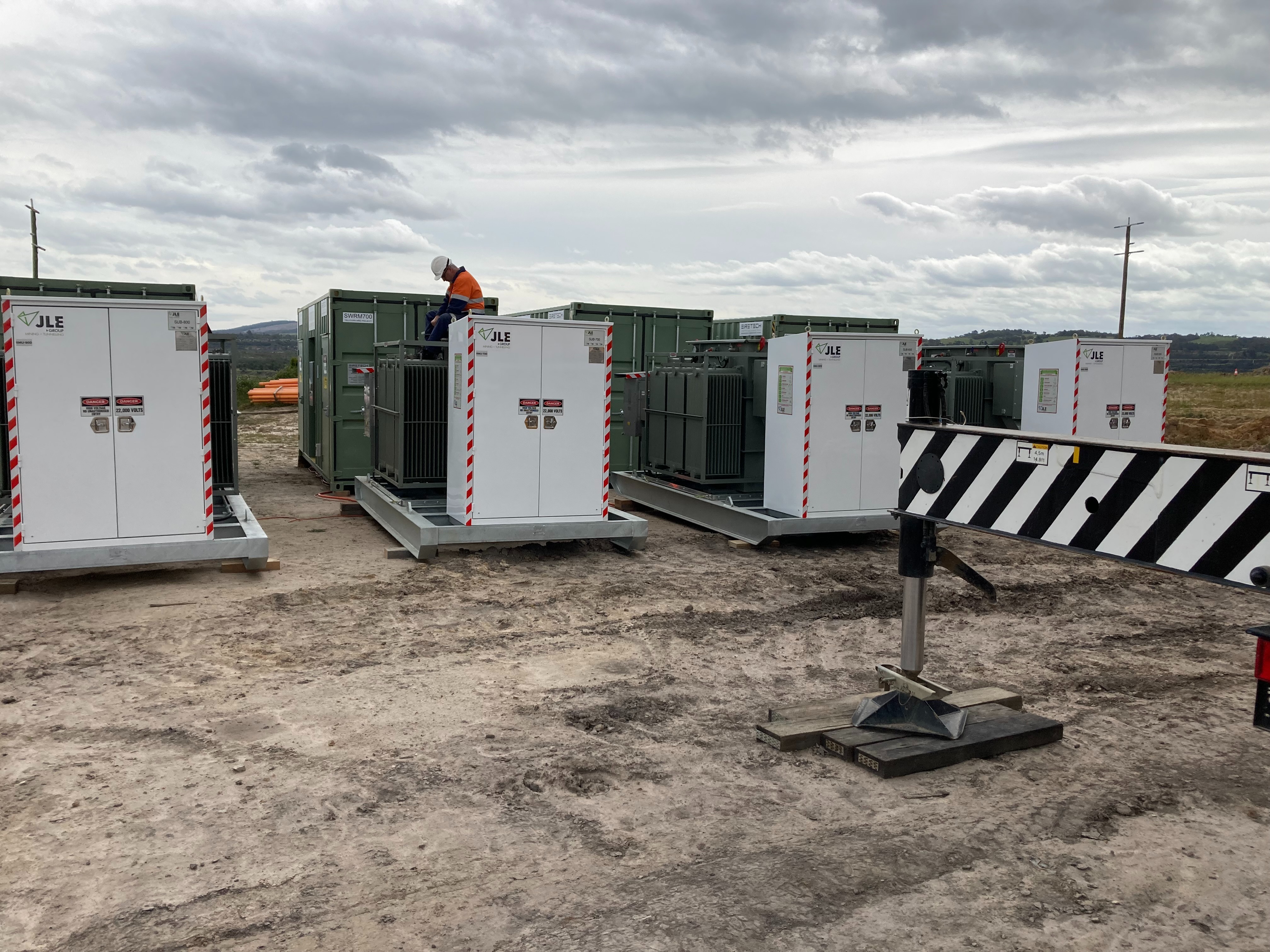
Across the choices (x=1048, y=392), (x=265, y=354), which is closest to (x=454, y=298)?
(x=1048, y=392)

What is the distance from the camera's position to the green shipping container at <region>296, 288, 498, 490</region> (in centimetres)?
1384

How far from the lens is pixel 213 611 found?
773 centimetres

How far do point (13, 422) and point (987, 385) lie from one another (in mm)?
11404

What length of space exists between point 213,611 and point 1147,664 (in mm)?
6703

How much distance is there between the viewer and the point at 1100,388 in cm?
1231

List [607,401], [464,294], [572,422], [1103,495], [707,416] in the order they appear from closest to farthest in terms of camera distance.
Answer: [1103,495] → [572,422] → [607,401] → [464,294] → [707,416]

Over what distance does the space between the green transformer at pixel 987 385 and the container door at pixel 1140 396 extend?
123 centimetres

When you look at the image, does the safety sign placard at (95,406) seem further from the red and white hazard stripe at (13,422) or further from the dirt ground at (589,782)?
the dirt ground at (589,782)

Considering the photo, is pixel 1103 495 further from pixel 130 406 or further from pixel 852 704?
pixel 130 406

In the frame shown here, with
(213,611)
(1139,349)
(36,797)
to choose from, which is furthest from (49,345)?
(1139,349)

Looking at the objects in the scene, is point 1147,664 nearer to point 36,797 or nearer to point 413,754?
point 413,754

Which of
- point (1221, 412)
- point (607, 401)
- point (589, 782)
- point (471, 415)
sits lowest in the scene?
point (589, 782)

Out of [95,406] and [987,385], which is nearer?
[95,406]

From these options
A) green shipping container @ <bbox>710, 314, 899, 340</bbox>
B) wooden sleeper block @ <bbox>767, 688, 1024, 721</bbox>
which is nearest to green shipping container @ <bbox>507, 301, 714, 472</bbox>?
green shipping container @ <bbox>710, 314, 899, 340</bbox>
